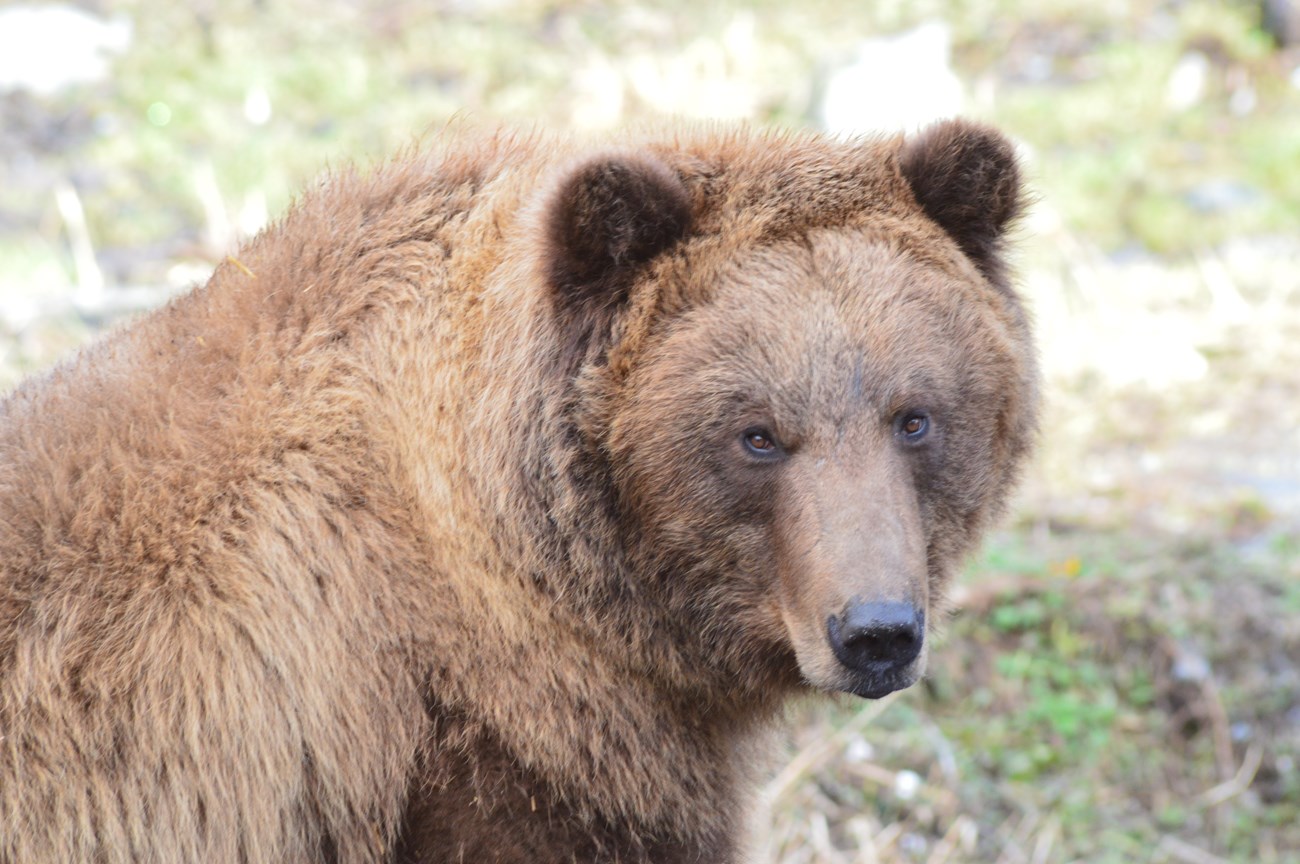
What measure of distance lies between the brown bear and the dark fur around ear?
1 cm

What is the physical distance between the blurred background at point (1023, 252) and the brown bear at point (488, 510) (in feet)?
2.02

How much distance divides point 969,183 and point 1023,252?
1.27 ft

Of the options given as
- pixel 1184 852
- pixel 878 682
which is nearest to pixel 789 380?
pixel 878 682

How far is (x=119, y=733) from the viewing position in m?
2.93

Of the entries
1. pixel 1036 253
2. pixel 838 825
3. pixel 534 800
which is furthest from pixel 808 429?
pixel 1036 253

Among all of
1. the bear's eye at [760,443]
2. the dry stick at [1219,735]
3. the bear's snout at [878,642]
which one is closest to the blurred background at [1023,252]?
the dry stick at [1219,735]

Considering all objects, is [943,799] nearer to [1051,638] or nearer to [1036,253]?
[1051,638]

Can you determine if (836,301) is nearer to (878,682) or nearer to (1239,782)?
(878,682)

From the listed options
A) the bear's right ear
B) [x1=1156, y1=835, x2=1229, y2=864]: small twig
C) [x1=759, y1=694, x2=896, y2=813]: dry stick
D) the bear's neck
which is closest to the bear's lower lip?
the bear's neck

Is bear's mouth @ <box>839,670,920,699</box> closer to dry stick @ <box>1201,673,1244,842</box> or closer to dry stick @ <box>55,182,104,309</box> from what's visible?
dry stick @ <box>1201,673,1244,842</box>

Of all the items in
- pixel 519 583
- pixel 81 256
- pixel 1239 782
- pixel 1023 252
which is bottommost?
pixel 1239 782

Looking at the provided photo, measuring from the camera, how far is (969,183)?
11.1ft

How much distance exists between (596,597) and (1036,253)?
8255 mm

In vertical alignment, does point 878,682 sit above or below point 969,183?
below
